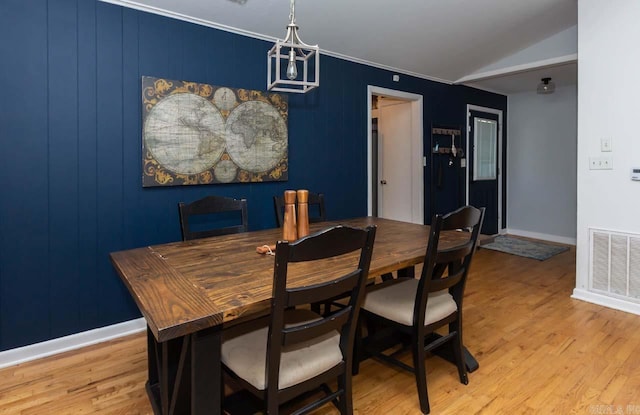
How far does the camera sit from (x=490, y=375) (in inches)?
82.4

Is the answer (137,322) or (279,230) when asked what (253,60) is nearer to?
(279,230)

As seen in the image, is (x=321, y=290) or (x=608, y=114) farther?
(x=608, y=114)

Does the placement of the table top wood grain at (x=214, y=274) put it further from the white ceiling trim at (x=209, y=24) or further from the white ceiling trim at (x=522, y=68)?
the white ceiling trim at (x=522, y=68)

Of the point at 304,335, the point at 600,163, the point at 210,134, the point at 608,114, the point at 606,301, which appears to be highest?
the point at 608,114

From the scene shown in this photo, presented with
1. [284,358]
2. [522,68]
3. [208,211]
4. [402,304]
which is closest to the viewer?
[284,358]

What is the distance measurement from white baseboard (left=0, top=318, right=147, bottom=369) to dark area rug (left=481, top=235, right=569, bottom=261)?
13.6 feet

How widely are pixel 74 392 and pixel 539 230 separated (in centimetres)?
619

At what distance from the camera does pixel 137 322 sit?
2.79 meters

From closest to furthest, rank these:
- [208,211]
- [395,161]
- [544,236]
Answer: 1. [208,211]
2. [395,161]
3. [544,236]

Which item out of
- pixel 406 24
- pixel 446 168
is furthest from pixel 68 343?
pixel 446 168

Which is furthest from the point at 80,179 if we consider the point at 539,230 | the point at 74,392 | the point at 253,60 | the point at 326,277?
the point at 539,230

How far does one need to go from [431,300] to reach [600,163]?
225 centimetres

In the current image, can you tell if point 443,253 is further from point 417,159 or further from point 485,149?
point 485,149

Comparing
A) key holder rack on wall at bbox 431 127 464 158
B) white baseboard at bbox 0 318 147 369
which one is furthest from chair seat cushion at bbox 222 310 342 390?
key holder rack on wall at bbox 431 127 464 158
